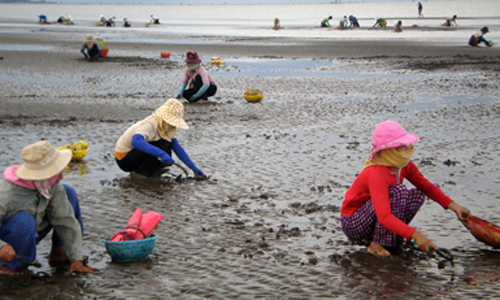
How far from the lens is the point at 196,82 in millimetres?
12336

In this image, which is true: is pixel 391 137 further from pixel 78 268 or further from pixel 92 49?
pixel 92 49

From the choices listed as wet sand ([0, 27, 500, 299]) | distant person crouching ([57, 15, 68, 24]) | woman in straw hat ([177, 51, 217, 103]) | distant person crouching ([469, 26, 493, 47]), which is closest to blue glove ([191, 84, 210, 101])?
woman in straw hat ([177, 51, 217, 103])

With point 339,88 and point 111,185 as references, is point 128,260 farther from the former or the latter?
point 339,88

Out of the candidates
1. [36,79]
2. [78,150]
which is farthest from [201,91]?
[36,79]

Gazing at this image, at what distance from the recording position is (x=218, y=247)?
454cm

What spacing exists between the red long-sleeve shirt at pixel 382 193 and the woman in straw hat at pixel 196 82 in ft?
25.5

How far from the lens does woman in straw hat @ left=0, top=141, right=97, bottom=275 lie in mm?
3615

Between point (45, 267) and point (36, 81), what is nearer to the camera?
point (45, 267)

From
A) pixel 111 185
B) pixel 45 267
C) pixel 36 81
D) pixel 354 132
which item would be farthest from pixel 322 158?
pixel 36 81

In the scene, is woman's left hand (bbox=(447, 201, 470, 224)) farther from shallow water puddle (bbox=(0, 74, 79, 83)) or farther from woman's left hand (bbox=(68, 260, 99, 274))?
shallow water puddle (bbox=(0, 74, 79, 83))

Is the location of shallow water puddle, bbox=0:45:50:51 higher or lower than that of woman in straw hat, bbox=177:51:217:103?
higher

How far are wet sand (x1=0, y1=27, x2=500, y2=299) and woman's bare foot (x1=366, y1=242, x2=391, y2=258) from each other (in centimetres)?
6

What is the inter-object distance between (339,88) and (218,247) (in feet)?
36.7

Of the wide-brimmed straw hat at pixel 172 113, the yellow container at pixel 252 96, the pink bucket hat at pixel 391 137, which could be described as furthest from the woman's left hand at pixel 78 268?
the yellow container at pixel 252 96
